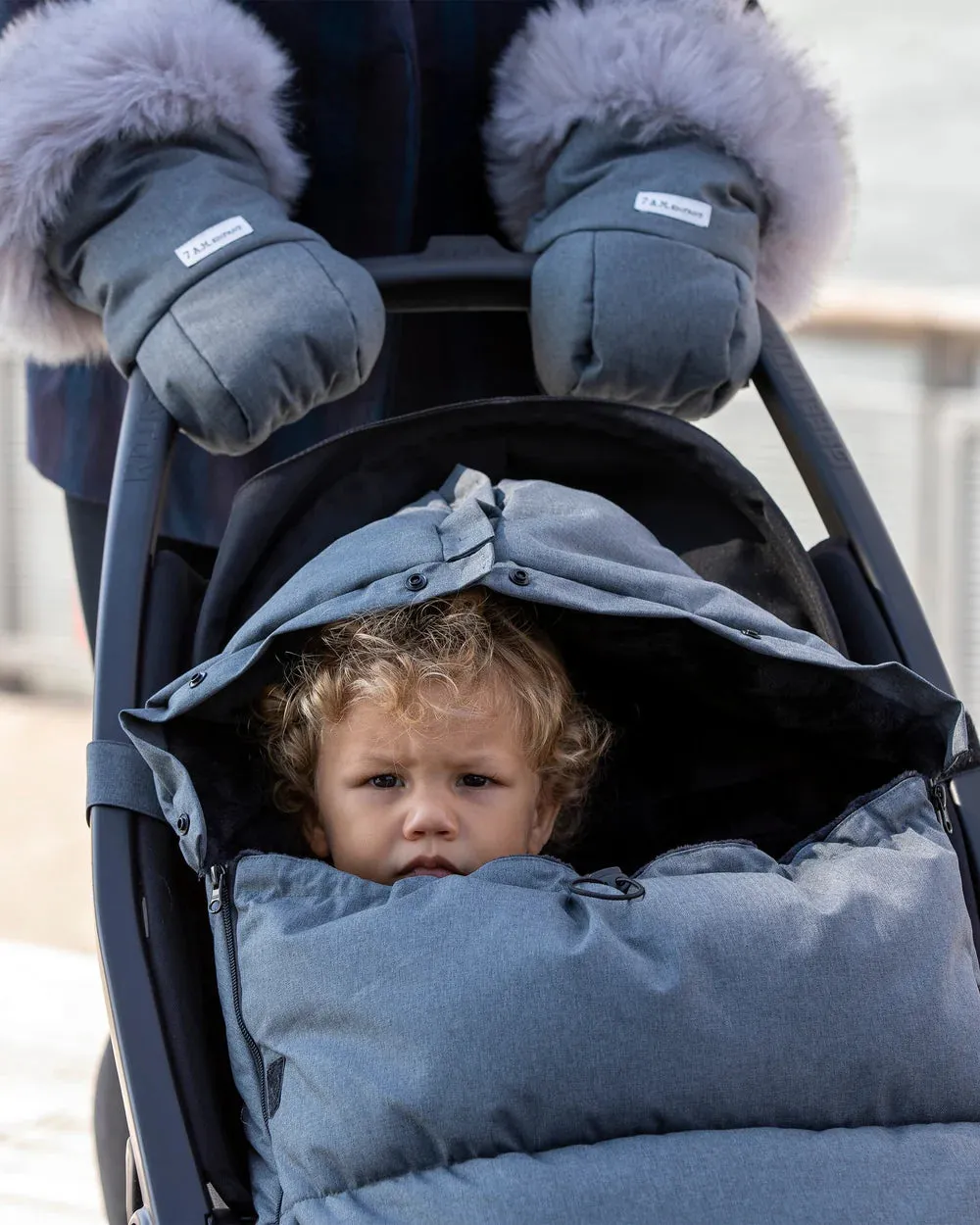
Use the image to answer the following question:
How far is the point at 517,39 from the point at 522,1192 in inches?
44.6

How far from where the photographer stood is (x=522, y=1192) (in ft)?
3.01

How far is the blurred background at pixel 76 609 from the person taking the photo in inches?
76.1

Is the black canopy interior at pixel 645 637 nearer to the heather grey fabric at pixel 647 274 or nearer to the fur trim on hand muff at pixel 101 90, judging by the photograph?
the heather grey fabric at pixel 647 274

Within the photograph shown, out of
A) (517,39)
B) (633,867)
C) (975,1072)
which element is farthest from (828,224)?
(975,1072)

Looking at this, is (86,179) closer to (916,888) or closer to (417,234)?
(417,234)

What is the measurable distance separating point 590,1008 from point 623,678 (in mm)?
506

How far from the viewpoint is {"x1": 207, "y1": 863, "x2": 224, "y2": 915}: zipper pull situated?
1146 millimetres

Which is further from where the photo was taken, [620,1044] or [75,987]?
[75,987]

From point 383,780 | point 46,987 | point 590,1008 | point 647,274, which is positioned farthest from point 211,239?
point 46,987

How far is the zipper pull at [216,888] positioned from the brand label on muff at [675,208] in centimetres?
73

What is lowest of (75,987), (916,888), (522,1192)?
(75,987)

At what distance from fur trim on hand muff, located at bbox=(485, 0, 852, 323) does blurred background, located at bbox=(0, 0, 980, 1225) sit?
97 mm

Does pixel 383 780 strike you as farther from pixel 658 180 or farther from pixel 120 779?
pixel 658 180

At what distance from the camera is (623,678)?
1458 mm
